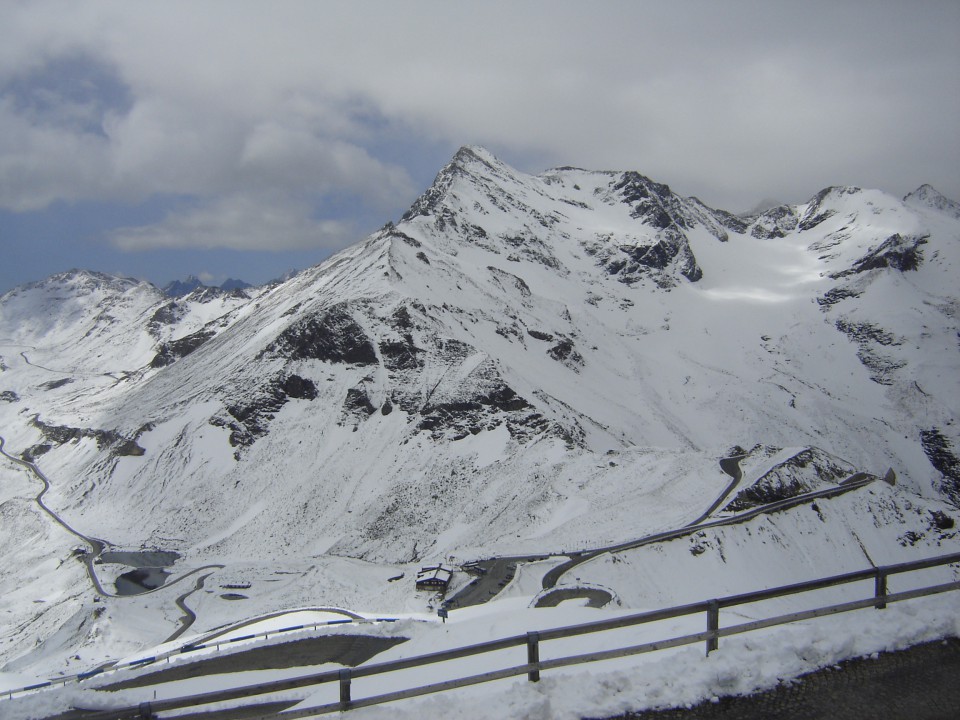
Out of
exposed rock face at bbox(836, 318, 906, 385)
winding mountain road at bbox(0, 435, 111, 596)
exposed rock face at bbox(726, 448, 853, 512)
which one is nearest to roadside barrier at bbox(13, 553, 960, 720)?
exposed rock face at bbox(726, 448, 853, 512)

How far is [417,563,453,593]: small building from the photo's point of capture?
51544 mm

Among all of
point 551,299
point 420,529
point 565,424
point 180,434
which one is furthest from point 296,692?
point 551,299

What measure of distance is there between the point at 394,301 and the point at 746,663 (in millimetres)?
100555

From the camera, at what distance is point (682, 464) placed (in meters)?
69.7

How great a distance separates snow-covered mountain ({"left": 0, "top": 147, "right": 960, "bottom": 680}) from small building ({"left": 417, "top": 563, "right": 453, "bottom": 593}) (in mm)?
2242

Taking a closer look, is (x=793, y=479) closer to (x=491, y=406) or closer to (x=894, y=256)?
(x=491, y=406)

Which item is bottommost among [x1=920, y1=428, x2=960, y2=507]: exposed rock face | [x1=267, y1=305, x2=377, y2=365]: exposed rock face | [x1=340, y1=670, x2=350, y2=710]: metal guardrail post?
[x1=920, y1=428, x2=960, y2=507]: exposed rock face

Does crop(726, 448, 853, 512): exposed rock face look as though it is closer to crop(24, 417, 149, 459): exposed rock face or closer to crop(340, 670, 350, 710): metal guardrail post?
crop(340, 670, 350, 710): metal guardrail post

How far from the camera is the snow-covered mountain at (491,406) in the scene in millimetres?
68750

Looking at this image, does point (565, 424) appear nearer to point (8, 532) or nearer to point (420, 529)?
point (420, 529)

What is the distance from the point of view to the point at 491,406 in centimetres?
8925

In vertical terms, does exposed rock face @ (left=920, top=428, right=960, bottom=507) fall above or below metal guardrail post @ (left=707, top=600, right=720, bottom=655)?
below

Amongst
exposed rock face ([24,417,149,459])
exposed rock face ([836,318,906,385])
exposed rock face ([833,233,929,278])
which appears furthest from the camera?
exposed rock face ([833,233,929,278])

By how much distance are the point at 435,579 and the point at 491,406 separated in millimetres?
39044
